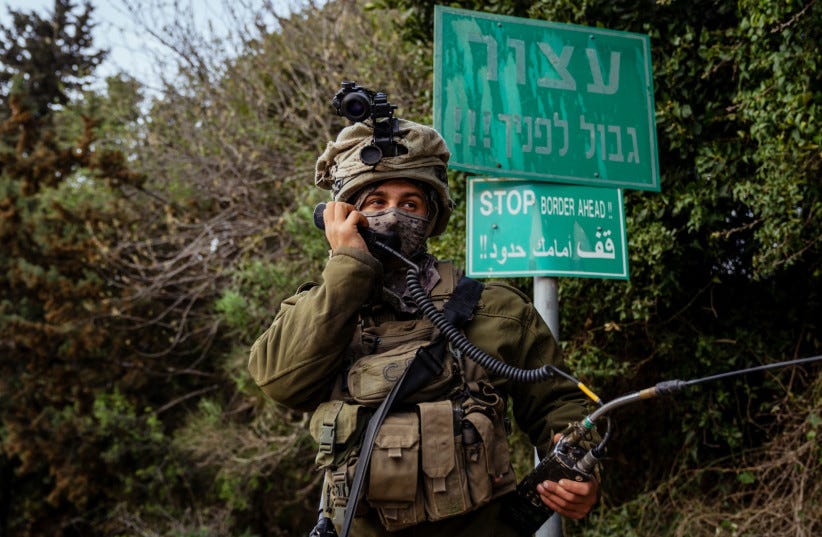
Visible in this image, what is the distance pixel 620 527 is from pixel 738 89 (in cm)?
278

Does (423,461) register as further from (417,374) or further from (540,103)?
(540,103)

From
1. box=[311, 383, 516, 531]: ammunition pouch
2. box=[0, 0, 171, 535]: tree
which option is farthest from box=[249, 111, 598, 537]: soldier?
box=[0, 0, 171, 535]: tree

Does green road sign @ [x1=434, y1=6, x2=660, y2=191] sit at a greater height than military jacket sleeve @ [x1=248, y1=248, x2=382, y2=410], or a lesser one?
greater

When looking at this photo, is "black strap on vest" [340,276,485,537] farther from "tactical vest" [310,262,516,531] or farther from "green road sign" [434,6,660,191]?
"green road sign" [434,6,660,191]

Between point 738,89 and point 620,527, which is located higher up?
point 738,89

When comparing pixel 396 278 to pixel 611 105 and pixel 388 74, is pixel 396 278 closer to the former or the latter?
pixel 611 105

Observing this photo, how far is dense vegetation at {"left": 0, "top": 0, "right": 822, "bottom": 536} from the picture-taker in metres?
4.29

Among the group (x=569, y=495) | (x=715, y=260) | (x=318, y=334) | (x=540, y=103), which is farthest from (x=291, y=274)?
(x=569, y=495)

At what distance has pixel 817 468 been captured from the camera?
4238 mm

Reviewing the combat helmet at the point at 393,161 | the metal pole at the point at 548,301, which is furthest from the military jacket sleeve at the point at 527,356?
the metal pole at the point at 548,301

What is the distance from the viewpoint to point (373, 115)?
2.29 metres

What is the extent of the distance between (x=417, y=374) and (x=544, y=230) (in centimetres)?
115

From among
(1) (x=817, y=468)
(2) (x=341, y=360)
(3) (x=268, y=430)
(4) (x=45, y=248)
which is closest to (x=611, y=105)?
(2) (x=341, y=360)

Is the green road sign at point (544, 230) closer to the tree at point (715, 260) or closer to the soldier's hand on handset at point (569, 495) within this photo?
the soldier's hand on handset at point (569, 495)
